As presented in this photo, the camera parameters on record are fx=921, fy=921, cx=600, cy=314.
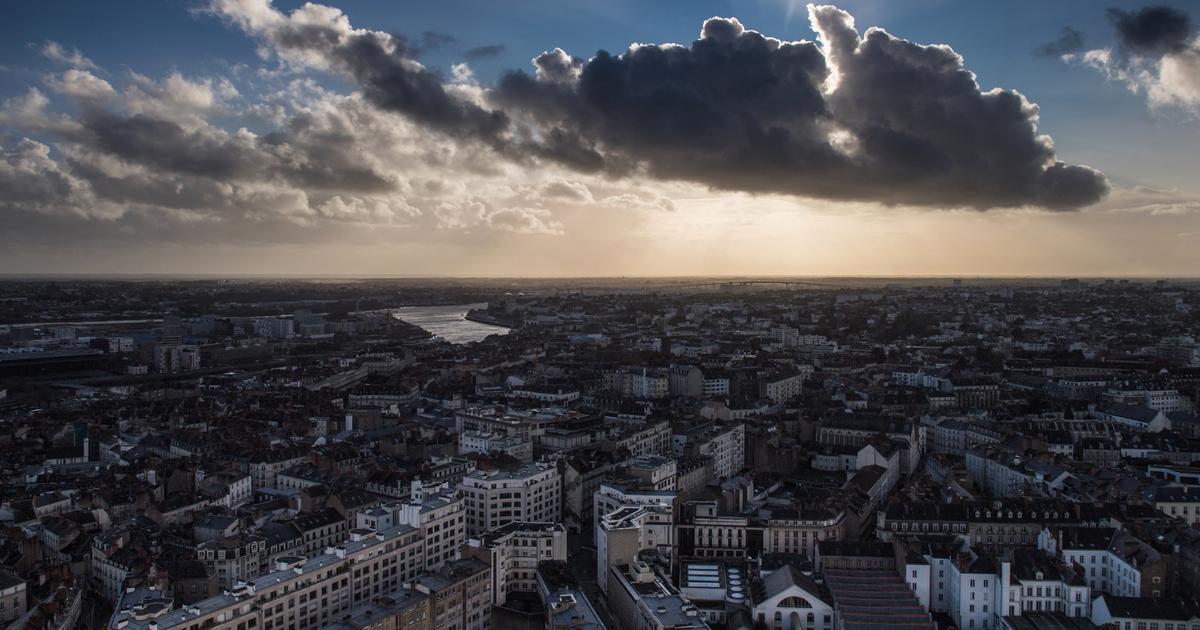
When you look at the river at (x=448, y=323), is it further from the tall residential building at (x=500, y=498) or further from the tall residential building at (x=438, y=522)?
the tall residential building at (x=438, y=522)

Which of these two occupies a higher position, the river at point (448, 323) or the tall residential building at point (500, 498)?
the tall residential building at point (500, 498)

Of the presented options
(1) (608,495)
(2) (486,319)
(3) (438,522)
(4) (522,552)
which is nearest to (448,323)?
(2) (486,319)

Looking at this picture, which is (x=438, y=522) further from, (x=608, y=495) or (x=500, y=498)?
(x=608, y=495)

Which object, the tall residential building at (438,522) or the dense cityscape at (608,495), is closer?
the dense cityscape at (608,495)

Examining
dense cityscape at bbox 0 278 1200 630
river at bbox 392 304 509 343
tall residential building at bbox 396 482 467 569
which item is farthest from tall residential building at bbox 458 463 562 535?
river at bbox 392 304 509 343

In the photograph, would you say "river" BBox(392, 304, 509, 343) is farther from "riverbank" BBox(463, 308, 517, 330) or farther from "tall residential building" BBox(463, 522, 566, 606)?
"tall residential building" BBox(463, 522, 566, 606)

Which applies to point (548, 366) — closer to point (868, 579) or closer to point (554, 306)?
point (868, 579)

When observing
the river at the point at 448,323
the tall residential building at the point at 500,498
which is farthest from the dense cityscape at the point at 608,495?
the river at the point at 448,323
